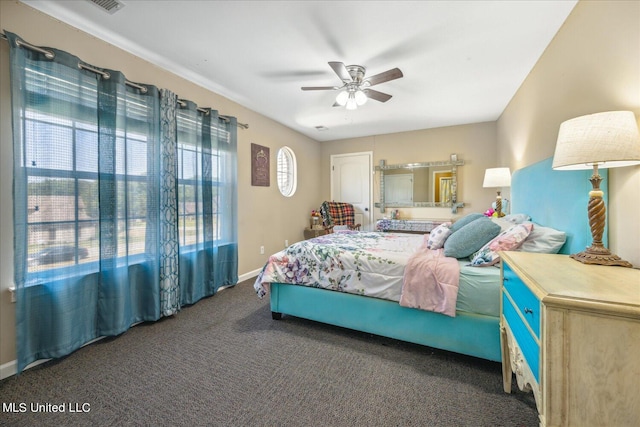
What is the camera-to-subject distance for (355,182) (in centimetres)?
546

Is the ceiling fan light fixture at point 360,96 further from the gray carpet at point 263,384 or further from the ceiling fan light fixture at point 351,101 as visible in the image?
the gray carpet at point 263,384

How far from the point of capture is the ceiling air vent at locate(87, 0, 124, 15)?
1.75m

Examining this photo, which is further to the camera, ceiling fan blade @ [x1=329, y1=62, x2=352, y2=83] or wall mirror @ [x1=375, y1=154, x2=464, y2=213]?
wall mirror @ [x1=375, y1=154, x2=464, y2=213]

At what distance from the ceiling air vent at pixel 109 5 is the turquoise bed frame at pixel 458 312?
2456 millimetres

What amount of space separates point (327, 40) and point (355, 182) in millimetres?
3458

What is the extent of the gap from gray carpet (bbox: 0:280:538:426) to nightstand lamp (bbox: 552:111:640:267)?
0.94m

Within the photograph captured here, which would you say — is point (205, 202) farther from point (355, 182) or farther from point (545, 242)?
point (355, 182)

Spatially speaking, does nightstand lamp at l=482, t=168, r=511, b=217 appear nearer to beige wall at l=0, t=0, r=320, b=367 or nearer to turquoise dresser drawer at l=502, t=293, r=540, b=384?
turquoise dresser drawer at l=502, t=293, r=540, b=384

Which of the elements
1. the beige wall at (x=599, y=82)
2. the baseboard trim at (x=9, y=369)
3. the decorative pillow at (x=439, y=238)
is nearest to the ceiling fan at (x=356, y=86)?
the beige wall at (x=599, y=82)

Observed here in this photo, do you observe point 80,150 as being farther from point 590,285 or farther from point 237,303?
point 590,285

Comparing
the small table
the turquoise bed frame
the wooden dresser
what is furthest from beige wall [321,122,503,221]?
the wooden dresser

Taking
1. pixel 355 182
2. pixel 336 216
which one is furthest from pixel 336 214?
pixel 355 182

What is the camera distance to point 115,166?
2.12m

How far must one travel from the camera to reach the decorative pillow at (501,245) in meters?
1.73
